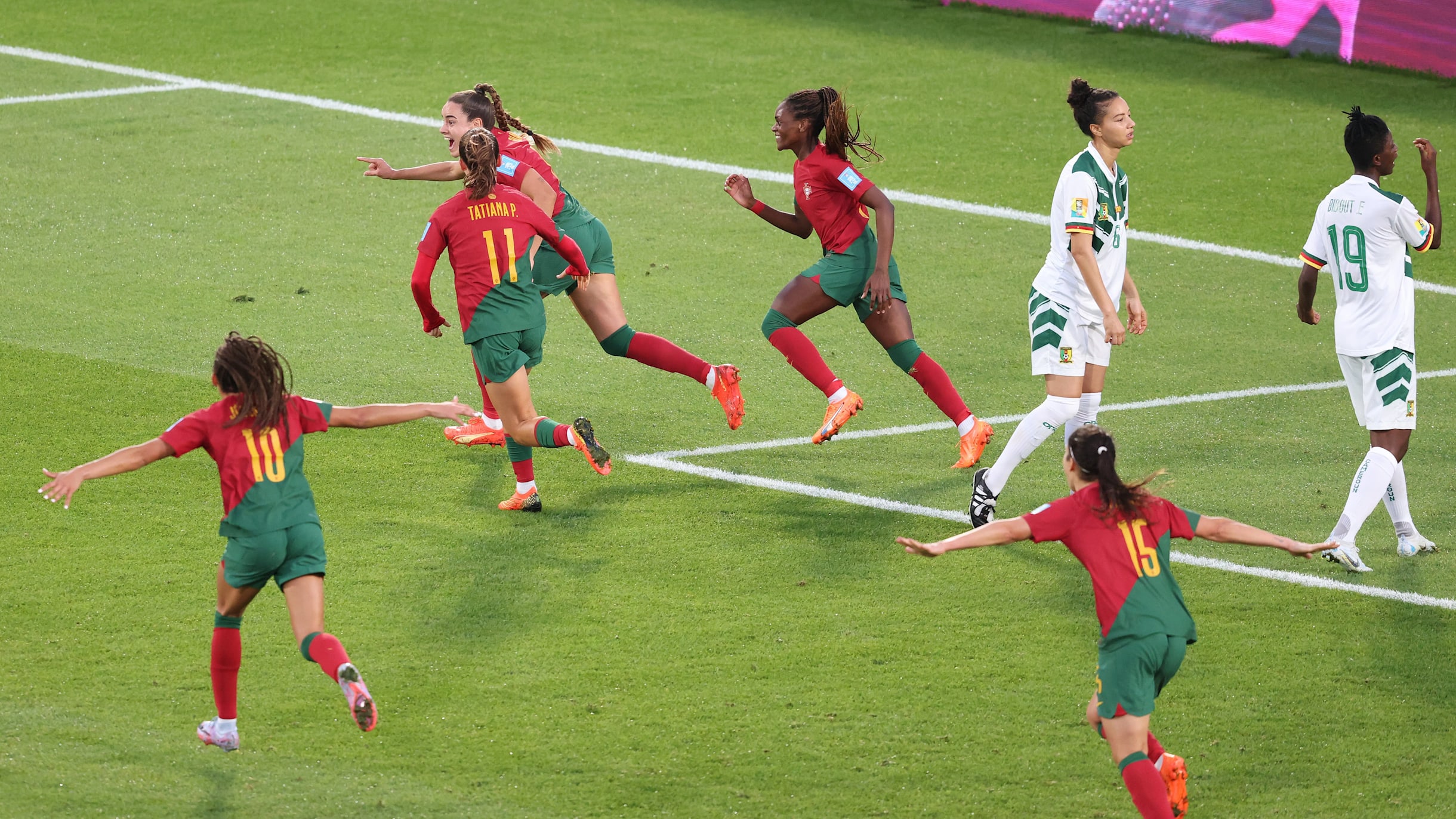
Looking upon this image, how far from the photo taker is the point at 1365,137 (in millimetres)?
8148

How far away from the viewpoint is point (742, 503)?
30.4 feet

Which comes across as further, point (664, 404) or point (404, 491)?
point (664, 404)

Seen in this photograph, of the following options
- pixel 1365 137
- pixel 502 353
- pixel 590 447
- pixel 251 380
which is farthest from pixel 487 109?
pixel 1365 137

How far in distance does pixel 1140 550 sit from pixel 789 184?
416 inches

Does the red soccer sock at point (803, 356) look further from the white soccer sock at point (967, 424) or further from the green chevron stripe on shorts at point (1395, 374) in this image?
the green chevron stripe on shorts at point (1395, 374)

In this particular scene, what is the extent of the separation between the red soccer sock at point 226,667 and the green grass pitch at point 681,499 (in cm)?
25

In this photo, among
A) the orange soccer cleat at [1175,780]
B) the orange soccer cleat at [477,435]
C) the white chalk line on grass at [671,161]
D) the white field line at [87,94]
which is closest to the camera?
the orange soccer cleat at [1175,780]

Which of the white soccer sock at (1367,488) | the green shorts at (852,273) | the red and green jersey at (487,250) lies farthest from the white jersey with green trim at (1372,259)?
the red and green jersey at (487,250)

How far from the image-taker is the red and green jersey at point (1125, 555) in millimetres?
5793

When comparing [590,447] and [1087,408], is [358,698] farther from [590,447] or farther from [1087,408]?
[1087,408]

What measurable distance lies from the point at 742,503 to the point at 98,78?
12821mm

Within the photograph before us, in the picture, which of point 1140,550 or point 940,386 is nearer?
point 1140,550

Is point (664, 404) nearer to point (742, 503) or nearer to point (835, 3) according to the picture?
point (742, 503)

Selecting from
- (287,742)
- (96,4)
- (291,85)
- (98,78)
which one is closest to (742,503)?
(287,742)
